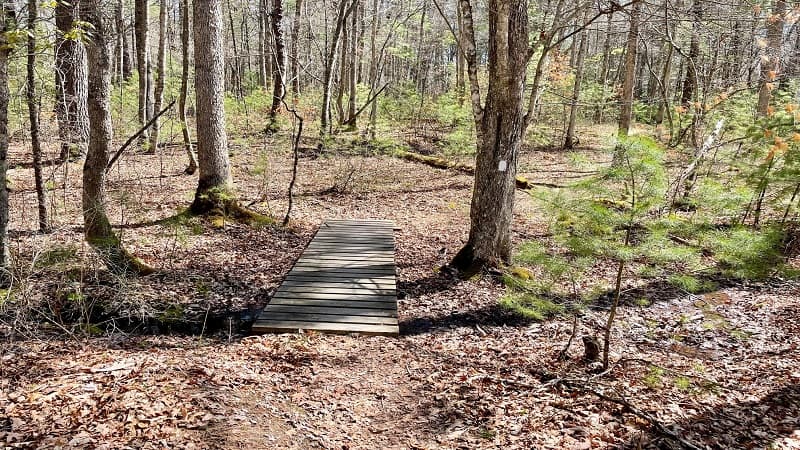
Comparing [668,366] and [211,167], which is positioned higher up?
[211,167]

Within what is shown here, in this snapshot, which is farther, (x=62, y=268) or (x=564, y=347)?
(x=564, y=347)

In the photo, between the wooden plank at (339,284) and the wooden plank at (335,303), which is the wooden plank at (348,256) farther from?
the wooden plank at (335,303)

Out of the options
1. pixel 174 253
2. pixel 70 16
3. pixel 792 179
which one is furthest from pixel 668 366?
pixel 70 16

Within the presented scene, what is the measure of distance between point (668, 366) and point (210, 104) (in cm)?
783

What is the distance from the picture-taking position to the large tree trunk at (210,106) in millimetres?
8148

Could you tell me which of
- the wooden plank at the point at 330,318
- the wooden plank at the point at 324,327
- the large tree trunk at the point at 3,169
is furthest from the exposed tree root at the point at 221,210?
the large tree trunk at the point at 3,169

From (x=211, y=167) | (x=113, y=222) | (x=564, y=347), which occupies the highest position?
(x=211, y=167)

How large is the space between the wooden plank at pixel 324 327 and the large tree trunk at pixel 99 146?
1790 mm

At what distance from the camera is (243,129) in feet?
48.5

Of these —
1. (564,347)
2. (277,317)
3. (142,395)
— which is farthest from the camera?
(277,317)

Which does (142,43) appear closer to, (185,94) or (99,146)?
(185,94)

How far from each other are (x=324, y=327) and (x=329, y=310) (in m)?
0.44

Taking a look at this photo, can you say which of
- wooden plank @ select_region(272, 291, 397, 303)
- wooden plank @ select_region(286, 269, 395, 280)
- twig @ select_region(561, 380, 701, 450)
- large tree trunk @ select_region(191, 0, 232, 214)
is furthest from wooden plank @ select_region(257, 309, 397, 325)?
large tree trunk @ select_region(191, 0, 232, 214)

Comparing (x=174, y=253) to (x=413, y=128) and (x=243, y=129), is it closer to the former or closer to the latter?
(x=243, y=129)
